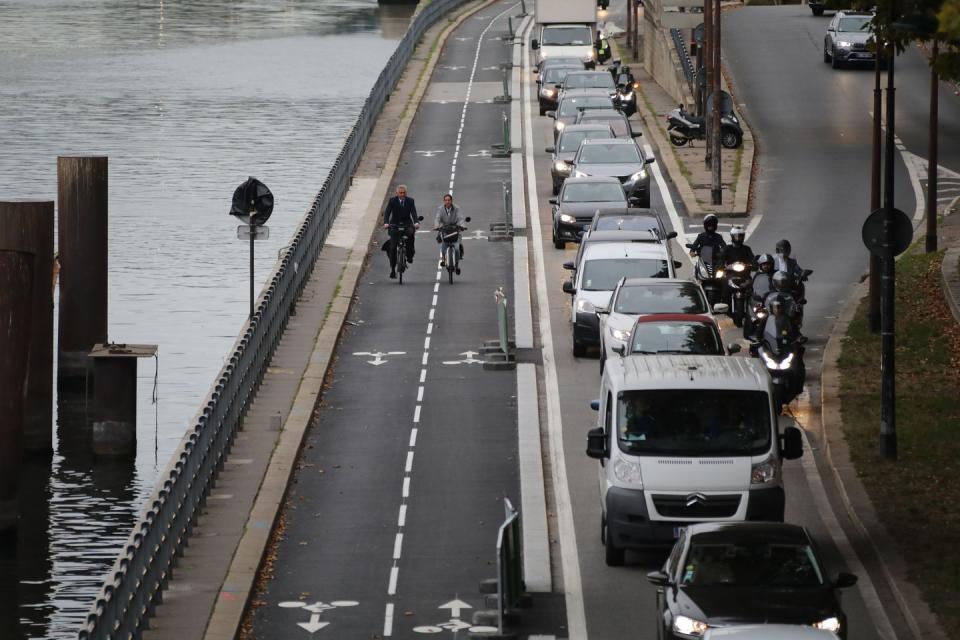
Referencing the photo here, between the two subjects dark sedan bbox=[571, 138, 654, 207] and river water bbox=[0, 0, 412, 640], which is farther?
dark sedan bbox=[571, 138, 654, 207]

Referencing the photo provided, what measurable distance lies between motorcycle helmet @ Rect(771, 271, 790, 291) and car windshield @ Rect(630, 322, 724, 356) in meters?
1.57

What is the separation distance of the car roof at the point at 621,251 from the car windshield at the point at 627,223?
3.57m

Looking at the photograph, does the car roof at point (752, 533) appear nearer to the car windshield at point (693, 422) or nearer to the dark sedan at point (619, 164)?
the car windshield at point (693, 422)

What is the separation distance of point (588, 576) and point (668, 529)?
3.43 ft

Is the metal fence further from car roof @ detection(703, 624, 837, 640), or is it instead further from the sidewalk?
the sidewalk

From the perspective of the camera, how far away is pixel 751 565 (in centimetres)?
1627

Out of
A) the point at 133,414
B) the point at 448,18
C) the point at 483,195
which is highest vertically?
the point at 448,18

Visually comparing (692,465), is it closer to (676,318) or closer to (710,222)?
(676,318)

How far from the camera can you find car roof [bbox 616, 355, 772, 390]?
20234 mm

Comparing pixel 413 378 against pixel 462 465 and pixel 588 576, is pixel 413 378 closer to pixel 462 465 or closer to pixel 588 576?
pixel 462 465

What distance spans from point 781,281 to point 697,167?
23.4m

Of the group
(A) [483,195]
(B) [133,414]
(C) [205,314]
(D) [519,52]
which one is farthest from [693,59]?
(B) [133,414]

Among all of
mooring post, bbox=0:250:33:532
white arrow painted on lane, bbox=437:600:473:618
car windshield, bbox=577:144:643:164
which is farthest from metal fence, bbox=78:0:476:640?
car windshield, bbox=577:144:643:164

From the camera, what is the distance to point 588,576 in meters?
20.1
